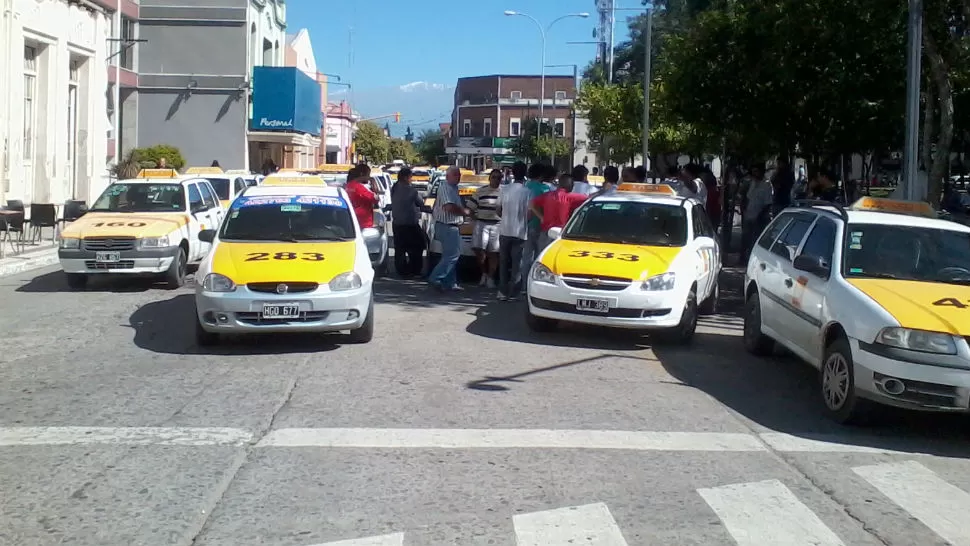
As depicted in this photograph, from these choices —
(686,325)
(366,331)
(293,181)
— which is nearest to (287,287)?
(366,331)

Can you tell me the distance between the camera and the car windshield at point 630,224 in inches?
480

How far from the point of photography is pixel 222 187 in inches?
802

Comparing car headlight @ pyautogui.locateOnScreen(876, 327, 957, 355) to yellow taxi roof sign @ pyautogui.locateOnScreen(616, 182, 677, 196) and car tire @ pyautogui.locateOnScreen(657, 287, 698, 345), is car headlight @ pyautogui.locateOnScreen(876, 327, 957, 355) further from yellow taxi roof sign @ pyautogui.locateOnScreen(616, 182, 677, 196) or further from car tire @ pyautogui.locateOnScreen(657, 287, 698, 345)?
yellow taxi roof sign @ pyautogui.locateOnScreen(616, 182, 677, 196)

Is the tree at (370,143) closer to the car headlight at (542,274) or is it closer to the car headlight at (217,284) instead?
the car headlight at (542,274)

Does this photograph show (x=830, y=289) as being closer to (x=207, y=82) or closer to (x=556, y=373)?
(x=556, y=373)

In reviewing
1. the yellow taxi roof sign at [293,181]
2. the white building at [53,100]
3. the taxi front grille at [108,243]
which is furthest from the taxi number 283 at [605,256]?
the white building at [53,100]

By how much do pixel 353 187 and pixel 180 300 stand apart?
9.94ft

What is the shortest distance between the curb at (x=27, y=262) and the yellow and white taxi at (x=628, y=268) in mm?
9730

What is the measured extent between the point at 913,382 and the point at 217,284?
6.24 m

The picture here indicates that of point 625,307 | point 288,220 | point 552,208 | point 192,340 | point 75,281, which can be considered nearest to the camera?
point 625,307

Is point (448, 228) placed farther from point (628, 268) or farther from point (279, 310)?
point (279, 310)

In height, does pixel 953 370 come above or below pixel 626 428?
above

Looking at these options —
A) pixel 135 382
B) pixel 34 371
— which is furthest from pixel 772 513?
pixel 34 371

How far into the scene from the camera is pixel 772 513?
5855mm
